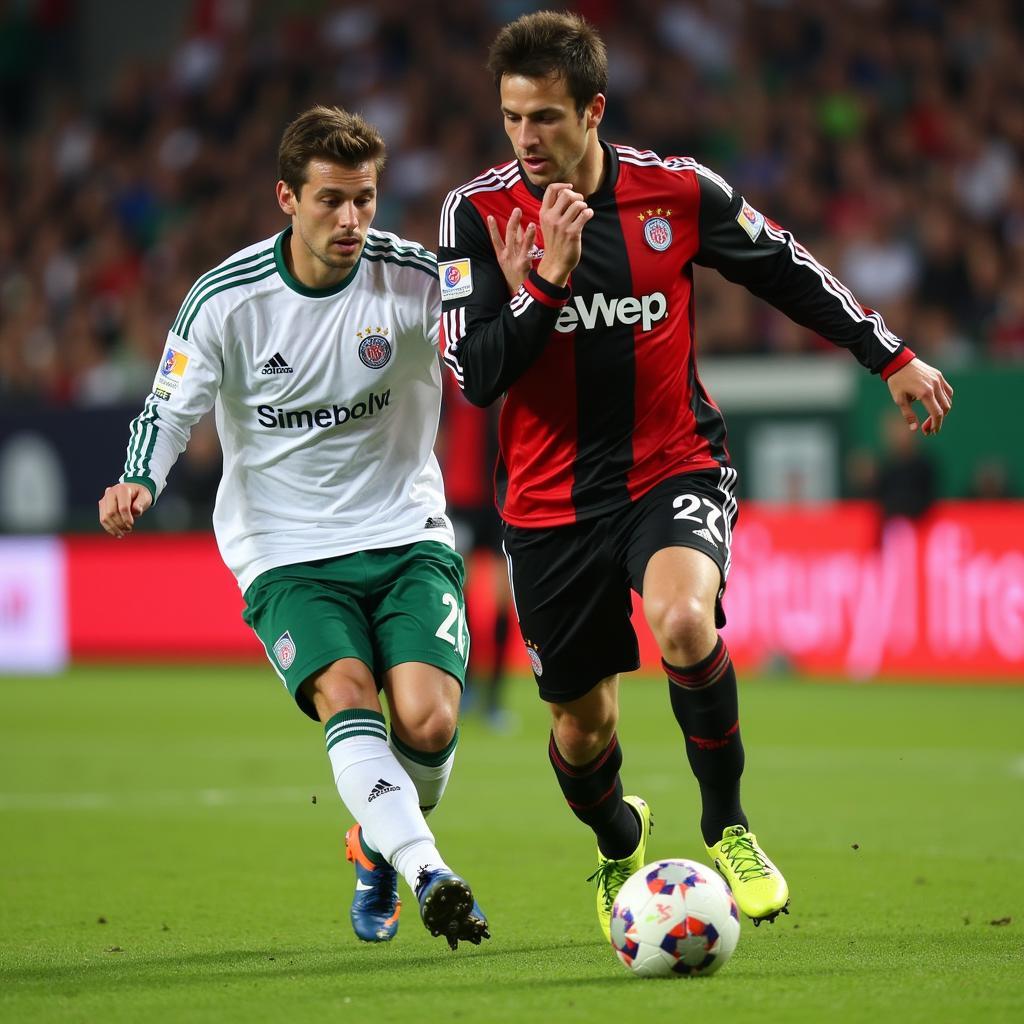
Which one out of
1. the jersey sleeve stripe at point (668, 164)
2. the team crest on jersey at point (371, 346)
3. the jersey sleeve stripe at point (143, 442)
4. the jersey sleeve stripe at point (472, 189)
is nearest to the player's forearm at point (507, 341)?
the jersey sleeve stripe at point (472, 189)

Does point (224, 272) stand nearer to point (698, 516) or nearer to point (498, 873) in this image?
point (698, 516)

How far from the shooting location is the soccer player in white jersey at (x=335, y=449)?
5500mm

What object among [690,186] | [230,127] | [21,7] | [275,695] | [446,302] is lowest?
[275,695]

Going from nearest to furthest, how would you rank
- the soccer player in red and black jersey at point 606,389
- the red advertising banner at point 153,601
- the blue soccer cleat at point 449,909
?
1. the blue soccer cleat at point 449,909
2. the soccer player in red and black jersey at point 606,389
3. the red advertising banner at point 153,601

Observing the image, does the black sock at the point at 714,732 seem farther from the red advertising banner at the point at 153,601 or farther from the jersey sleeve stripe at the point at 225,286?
the red advertising banner at the point at 153,601

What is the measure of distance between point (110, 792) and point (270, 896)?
3475 mm

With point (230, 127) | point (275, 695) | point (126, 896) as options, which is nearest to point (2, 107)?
point (230, 127)

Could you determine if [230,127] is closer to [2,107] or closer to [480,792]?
[2,107]

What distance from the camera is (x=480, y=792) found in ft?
31.1

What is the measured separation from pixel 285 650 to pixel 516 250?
129cm

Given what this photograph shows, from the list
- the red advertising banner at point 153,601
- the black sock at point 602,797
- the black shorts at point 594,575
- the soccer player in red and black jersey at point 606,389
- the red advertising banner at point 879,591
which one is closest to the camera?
the soccer player in red and black jersey at point 606,389

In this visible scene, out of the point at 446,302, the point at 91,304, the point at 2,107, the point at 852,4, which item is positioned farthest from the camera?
the point at 2,107

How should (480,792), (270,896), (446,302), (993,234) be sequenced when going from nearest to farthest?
(446,302), (270,896), (480,792), (993,234)

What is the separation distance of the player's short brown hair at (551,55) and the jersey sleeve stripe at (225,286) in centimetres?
93
